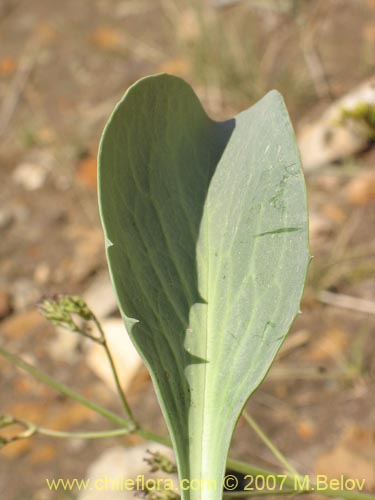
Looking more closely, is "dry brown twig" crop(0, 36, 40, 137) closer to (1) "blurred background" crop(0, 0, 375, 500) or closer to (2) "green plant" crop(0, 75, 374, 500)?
(1) "blurred background" crop(0, 0, 375, 500)

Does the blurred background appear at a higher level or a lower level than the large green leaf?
higher

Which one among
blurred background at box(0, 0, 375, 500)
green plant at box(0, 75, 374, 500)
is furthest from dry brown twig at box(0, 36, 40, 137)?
green plant at box(0, 75, 374, 500)

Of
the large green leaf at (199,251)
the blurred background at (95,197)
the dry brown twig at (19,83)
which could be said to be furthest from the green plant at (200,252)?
the dry brown twig at (19,83)

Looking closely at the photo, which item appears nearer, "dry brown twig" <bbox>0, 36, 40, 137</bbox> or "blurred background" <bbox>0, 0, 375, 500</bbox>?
"blurred background" <bbox>0, 0, 375, 500</bbox>

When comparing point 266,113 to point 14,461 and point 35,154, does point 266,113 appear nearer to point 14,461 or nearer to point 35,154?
point 14,461

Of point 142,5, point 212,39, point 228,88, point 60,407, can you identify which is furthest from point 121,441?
point 142,5

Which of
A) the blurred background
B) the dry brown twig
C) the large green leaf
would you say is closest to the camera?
the large green leaf

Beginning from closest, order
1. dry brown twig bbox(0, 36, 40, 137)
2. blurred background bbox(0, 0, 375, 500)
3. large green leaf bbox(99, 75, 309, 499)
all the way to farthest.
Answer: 1. large green leaf bbox(99, 75, 309, 499)
2. blurred background bbox(0, 0, 375, 500)
3. dry brown twig bbox(0, 36, 40, 137)
